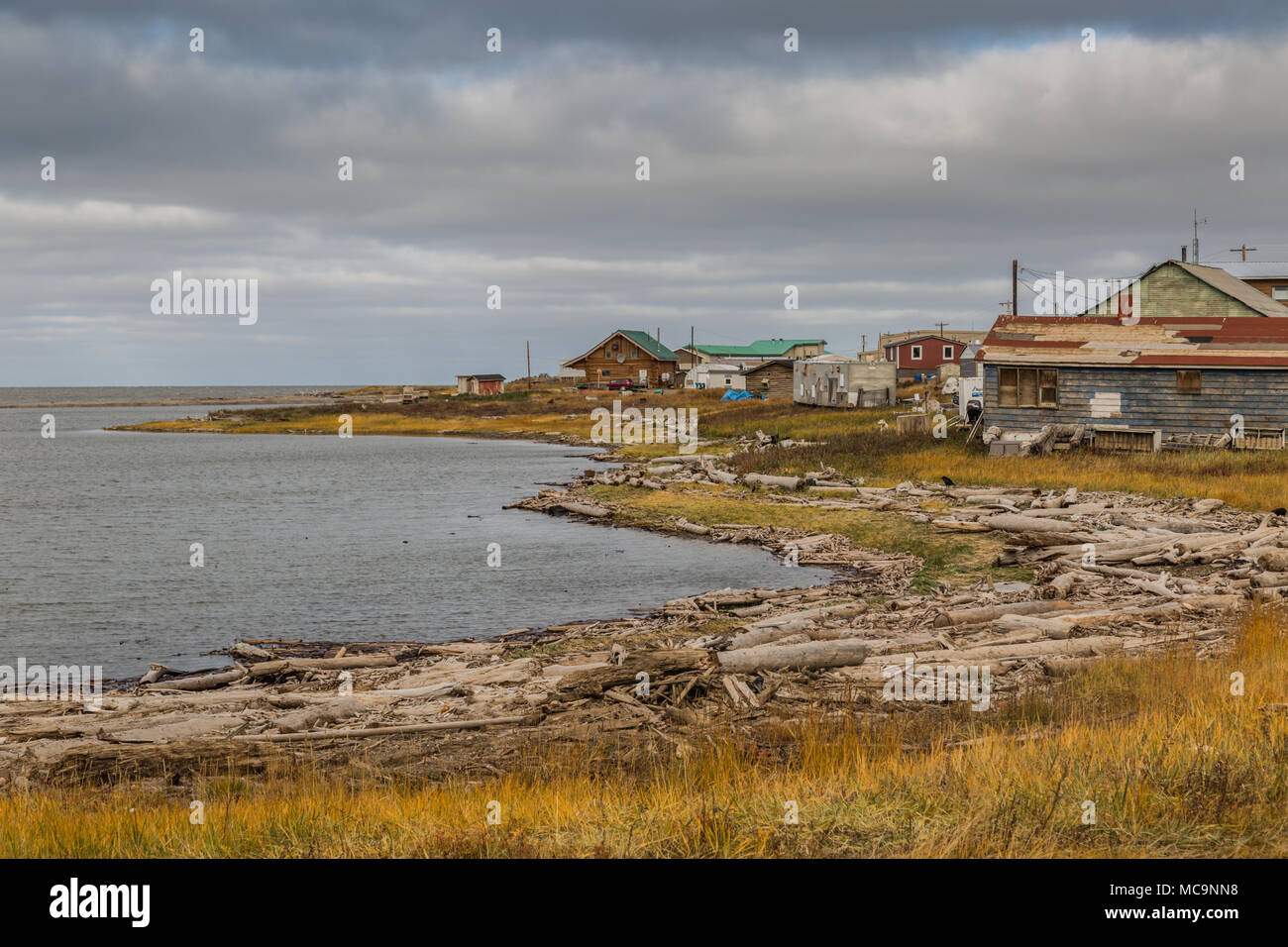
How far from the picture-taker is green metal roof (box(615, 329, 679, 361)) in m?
113

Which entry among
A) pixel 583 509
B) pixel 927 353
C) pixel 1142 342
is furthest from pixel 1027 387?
pixel 927 353

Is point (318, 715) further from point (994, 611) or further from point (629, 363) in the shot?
point (629, 363)

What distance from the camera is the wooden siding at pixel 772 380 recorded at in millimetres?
94312

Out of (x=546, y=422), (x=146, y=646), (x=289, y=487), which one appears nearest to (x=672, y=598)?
(x=146, y=646)

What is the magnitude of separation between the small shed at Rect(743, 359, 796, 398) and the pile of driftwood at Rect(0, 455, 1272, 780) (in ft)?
229

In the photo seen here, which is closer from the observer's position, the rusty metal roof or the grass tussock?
the grass tussock

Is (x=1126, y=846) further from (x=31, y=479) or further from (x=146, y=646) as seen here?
(x=31, y=479)

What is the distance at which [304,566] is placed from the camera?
92.9ft

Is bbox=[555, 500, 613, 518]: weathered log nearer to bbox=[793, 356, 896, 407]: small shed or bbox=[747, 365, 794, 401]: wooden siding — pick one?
bbox=[793, 356, 896, 407]: small shed

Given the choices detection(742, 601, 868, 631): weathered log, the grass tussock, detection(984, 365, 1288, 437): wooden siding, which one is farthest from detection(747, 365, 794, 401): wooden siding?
the grass tussock

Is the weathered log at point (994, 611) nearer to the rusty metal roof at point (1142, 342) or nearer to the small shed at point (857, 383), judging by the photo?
the rusty metal roof at point (1142, 342)

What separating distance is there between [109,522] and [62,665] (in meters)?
22.1

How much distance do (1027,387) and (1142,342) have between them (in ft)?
13.5

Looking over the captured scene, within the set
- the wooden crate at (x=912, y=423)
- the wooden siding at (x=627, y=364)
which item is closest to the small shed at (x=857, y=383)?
the wooden crate at (x=912, y=423)
